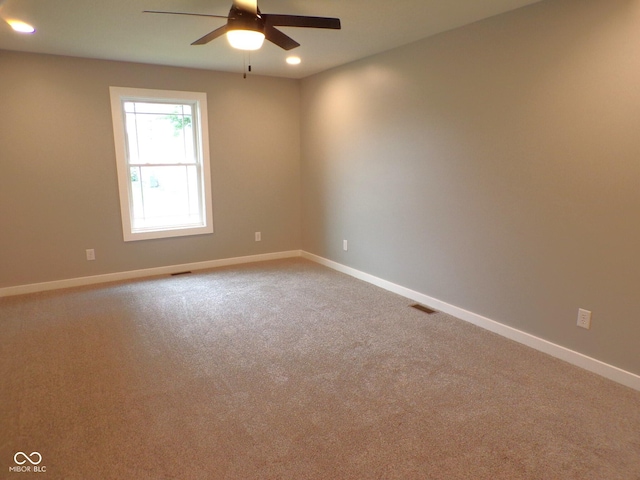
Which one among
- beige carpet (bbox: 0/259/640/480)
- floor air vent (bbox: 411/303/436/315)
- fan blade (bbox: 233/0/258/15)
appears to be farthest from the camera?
floor air vent (bbox: 411/303/436/315)

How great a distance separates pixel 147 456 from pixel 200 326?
1.53 meters

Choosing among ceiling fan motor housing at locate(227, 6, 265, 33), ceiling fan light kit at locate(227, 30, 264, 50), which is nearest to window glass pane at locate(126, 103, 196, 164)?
ceiling fan light kit at locate(227, 30, 264, 50)

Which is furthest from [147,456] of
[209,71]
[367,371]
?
[209,71]

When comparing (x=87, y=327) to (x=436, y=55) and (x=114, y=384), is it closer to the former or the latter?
(x=114, y=384)

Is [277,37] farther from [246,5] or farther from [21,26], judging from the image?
[21,26]

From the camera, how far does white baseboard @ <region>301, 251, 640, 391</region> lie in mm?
2590

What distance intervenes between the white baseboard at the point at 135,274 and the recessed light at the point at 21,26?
2451mm

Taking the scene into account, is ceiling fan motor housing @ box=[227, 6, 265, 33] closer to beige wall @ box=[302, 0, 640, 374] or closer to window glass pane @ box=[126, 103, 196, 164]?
beige wall @ box=[302, 0, 640, 374]

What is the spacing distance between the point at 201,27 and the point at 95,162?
6.88 feet

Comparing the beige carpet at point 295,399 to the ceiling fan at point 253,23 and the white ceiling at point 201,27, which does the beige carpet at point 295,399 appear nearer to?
the ceiling fan at point 253,23

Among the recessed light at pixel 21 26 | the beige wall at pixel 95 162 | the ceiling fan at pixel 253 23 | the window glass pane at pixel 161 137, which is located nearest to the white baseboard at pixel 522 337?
the beige wall at pixel 95 162

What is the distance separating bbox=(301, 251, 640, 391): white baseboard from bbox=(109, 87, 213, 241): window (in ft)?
7.66

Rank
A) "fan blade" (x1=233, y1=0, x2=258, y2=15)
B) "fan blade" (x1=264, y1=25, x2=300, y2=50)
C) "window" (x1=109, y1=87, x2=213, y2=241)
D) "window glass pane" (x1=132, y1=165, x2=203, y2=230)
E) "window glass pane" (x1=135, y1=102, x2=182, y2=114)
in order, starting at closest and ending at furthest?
"fan blade" (x1=233, y1=0, x2=258, y2=15) → "fan blade" (x1=264, y1=25, x2=300, y2=50) → "window" (x1=109, y1=87, x2=213, y2=241) → "window glass pane" (x1=135, y1=102, x2=182, y2=114) → "window glass pane" (x1=132, y1=165, x2=203, y2=230)

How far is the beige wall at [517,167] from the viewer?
2492 millimetres
